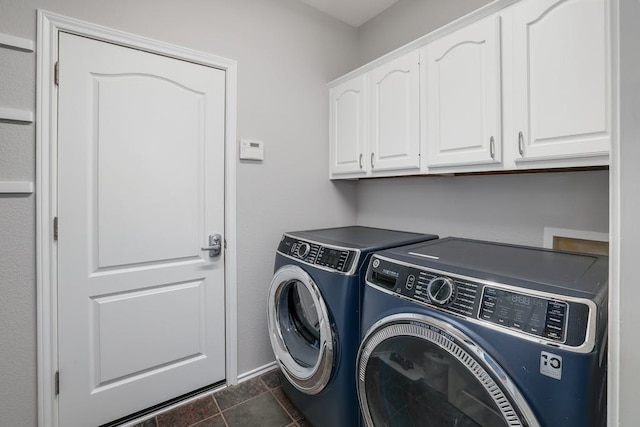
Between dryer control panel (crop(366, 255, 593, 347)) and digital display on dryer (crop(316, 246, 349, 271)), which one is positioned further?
digital display on dryer (crop(316, 246, 349, 271))

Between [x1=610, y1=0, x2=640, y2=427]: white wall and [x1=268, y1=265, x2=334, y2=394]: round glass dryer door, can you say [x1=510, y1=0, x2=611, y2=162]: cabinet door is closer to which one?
[x1=610, y1=0, x2=640, y2=427]: white wall

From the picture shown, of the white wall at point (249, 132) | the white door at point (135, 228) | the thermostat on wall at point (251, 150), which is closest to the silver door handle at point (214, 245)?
the white door at point (135, 228)

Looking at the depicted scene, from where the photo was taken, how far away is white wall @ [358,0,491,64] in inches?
72.4

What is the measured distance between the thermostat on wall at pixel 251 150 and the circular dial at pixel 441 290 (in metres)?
1.40

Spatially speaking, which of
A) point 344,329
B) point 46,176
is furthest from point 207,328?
point 46,176

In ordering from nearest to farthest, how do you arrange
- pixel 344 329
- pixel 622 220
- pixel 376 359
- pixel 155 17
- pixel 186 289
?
pixel 622 220, pixel 376 359, pixel 344 329, pixel 155 17, pixel 186 289

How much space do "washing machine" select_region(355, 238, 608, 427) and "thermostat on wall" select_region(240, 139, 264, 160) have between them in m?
1.12

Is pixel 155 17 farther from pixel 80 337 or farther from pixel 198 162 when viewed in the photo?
pixel 80 337

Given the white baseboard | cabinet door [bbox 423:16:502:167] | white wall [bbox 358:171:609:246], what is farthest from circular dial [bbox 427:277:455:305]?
the white baseboard

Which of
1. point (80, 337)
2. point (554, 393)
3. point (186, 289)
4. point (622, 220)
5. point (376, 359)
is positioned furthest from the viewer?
point (186, 289)

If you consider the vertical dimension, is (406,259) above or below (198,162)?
below

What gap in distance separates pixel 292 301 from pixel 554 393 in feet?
4.49

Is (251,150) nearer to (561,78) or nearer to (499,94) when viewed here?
(499,94)

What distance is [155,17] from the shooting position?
164cm
